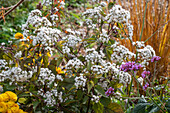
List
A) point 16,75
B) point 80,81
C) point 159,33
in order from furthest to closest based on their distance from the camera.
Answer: point 159,33, point 16,75, point 80,81

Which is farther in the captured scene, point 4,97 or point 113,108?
point 113,108

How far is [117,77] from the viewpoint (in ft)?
4.75

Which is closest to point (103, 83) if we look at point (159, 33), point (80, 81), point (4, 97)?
point (80, 81)

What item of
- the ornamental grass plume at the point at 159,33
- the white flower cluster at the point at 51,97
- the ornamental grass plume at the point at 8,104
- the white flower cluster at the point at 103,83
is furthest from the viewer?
the ornamental grass plume at the point at 159,33

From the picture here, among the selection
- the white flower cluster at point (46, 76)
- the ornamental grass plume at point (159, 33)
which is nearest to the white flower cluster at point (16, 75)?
the white flower cluster at point (46, 76)

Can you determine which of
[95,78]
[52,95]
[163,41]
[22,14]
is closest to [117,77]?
[95,78]

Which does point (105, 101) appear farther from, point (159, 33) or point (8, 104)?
point (159, 33)

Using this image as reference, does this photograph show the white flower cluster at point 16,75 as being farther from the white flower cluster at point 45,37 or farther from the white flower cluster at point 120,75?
the white flower cluster at point 120,75

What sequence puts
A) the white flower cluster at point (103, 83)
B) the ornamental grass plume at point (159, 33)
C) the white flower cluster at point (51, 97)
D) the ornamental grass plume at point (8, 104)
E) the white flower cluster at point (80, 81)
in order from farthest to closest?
the ornamental grass plume at point (159, 33)
the white flower cluster at point (103, 83)
the white flower cluster at point (51, 97)
the white flower cluster at point (80, 81)
the ornamental grass plume at point (8, 104)

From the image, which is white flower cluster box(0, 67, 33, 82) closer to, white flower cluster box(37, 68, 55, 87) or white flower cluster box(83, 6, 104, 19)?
white flower cluster box(37, 68, 55, 87)

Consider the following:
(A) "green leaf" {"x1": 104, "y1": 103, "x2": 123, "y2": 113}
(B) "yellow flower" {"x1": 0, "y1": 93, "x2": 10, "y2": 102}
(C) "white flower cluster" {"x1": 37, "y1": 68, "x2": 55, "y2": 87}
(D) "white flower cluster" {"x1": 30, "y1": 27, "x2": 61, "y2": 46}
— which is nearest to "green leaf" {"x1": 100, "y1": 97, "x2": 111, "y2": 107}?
(A) "green leaf" {"x1": 104, "y1": 103, "x2": 123, "y2": 113}

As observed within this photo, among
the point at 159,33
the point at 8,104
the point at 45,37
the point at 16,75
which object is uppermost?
the point at 159,33

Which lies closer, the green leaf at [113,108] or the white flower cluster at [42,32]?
the white flower cluster at [42,32]

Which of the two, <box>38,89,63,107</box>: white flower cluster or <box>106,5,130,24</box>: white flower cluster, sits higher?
<box>106,5,130,24</box>: white flower cluster
